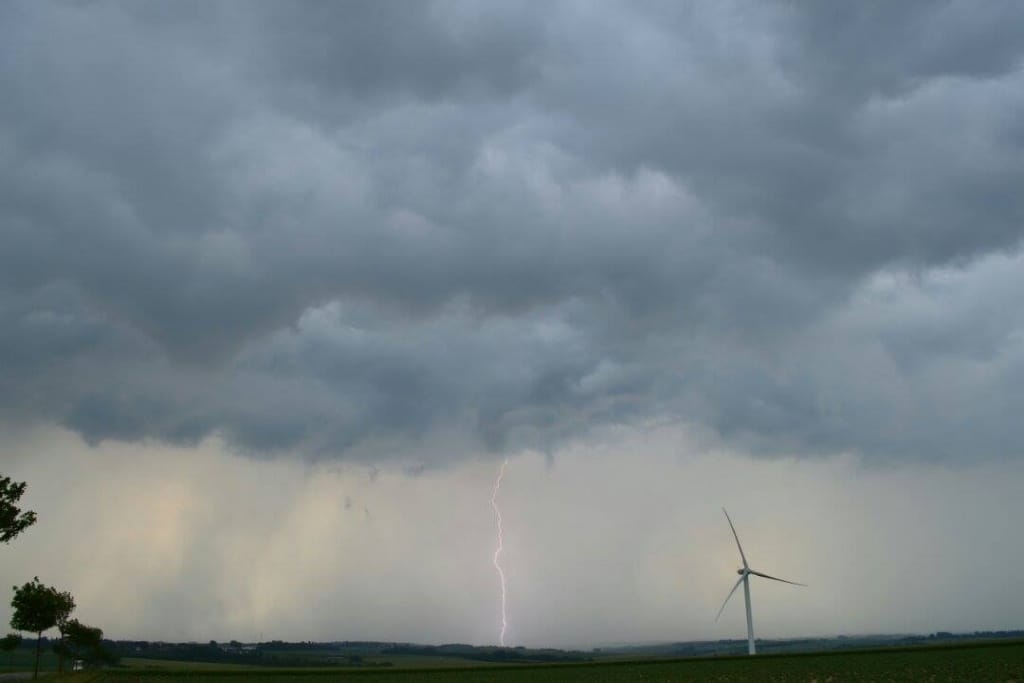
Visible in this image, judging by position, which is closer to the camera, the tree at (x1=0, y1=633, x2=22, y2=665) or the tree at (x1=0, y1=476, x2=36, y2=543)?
the tree at (x1=0, y1=476, x2=36, y2=543)

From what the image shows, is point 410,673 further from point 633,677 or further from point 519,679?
point 633,677

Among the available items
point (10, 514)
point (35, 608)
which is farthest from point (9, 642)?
point (10, 514)

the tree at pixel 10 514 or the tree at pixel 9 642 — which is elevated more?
the tree at pixel 10 514

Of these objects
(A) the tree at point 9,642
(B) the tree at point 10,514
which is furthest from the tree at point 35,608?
(B) the tree at point 10,514

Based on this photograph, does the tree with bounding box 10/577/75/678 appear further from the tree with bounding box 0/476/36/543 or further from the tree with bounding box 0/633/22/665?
the tree with bounding box 0/476/36/543

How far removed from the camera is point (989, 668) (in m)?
67.0

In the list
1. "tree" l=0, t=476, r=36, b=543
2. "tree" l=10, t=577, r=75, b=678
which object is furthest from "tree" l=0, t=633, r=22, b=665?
"tree" l=0, t=476, r=36, b=543

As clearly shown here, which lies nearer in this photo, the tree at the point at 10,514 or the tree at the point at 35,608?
the tree at the point at 10,514

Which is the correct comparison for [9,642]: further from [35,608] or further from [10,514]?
[10,514]

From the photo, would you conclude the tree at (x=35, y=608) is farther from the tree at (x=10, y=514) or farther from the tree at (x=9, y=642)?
the tree at (x=10, y=514)

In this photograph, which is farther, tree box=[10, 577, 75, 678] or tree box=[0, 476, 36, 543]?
tree box=[10, 577, 75, 678]

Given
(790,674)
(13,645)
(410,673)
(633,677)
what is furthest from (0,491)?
(410,673)

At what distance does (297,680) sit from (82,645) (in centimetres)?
4713

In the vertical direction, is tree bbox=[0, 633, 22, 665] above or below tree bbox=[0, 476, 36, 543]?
below
